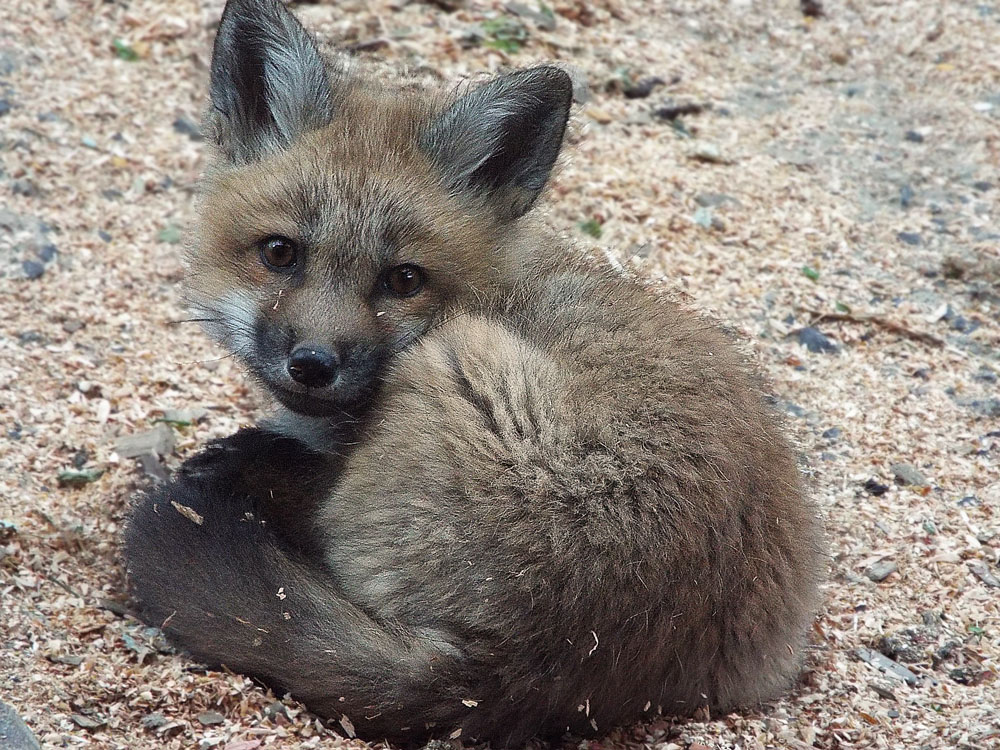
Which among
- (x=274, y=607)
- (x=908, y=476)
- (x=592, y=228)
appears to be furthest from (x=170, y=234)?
(x=908, y=476)

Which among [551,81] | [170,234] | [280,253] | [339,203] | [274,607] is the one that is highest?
[551,81]

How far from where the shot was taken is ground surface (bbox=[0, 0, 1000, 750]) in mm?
3670

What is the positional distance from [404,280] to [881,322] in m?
2.87

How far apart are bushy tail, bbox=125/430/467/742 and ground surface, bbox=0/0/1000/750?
13cm

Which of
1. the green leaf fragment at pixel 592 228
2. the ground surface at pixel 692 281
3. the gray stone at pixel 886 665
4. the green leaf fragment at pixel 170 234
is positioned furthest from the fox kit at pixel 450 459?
the green leaf fragment at pixel 170 234

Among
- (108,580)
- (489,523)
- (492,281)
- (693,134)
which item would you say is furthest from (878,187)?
(108,580)

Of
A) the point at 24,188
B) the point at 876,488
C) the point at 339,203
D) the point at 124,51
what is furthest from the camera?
the point at 124,51

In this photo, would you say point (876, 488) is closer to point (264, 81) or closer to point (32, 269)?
point (264, 81)

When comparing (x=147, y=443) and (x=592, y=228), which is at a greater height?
(x=592, y=228)

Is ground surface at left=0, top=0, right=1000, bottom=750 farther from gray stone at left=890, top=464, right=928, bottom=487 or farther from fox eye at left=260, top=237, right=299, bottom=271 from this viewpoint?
fox eye at left=260, top=237, right=299, bottom=271

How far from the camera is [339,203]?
12.8 feet

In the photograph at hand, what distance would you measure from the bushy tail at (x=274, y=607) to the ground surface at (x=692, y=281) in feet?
0.42

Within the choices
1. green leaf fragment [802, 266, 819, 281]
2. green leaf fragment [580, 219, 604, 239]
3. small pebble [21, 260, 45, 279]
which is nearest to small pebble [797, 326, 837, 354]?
green leaf fragment [802, 266, 819, 281]

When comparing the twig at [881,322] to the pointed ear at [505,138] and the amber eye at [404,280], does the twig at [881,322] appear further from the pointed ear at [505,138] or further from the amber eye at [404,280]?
the amber eye at [404,280]
